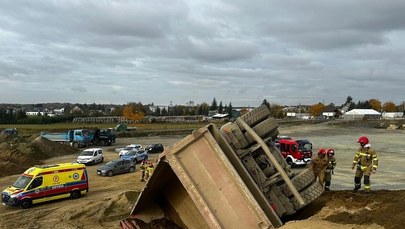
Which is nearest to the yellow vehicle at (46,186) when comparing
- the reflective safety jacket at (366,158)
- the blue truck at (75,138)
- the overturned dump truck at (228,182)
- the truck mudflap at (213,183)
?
the overturned dump truck at (228,182)

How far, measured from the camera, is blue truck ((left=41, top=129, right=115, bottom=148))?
4741cm

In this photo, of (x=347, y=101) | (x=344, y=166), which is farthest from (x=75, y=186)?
(x=347, y=101)

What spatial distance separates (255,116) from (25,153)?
103 ft

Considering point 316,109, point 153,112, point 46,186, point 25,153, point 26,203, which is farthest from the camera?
point 153,112

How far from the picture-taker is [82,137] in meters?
47.3

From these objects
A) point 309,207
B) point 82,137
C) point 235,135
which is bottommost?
point 82,137

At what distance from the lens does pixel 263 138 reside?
29.6ft

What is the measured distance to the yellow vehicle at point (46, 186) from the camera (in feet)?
57.6

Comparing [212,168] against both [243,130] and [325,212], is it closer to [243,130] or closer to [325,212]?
[243,130]

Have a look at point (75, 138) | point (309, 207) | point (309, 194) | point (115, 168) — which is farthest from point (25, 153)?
point (309, 194)

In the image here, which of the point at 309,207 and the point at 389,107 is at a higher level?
the point at 309,207

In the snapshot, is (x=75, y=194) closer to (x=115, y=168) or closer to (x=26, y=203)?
(x=26, y=203)

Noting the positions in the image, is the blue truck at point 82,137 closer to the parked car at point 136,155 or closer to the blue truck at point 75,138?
the blue truck at point 75,138

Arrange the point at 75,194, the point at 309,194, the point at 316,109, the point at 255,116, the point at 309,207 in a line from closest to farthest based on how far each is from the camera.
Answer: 1. the point at 309,194
2. the point at 309,207
3. the point at 255,116
4. the point at 75,194
5. the point at 316,109
